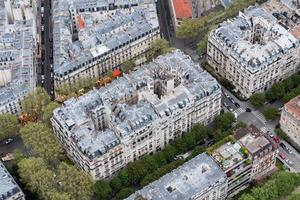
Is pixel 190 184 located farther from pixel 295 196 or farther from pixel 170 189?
pixel 295 196

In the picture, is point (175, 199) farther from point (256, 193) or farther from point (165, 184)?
point (256, 193)

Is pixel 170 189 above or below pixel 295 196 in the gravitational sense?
above

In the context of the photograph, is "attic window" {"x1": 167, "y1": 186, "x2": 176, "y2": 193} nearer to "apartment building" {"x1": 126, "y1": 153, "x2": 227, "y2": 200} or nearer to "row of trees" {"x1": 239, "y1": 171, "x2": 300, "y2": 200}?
"apartment building" {"x1": 126, "y1": 153, "x2": 227, "y2": 200}

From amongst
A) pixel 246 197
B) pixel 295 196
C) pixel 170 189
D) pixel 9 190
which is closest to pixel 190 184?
pixel 170 189

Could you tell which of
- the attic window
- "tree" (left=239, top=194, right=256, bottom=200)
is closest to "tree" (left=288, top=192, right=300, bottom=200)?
"tree" (left=239, top=194, right=256, bottom=200)

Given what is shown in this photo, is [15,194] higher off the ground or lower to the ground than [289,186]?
higher

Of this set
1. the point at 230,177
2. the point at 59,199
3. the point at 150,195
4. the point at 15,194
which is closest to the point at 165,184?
the point at 150,195

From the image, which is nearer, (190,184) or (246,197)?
(190,184)

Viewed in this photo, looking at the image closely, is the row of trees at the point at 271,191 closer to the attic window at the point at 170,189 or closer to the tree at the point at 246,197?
the tree at the point at 246,197
